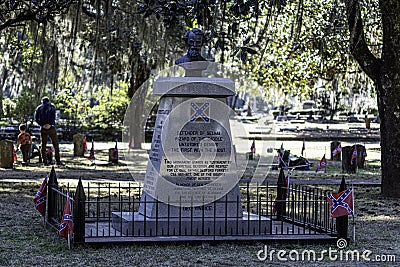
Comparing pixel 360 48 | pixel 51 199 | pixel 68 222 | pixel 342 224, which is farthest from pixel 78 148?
pixel 342 224

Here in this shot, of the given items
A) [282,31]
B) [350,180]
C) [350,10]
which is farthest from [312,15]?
[350,10]

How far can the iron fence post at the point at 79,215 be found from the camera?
9.26m

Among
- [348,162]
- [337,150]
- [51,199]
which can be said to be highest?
[337,150]

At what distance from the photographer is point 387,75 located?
1552 cm

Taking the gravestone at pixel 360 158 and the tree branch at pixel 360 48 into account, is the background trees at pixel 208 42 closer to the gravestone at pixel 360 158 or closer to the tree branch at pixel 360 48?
the tree branch at pixel 360 48

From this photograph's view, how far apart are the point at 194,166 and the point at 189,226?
0.81m

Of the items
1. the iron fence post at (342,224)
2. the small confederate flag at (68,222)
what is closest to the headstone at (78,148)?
the small confederate flag at (68,222)

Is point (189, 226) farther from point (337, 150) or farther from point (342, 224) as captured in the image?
point (337, 150)

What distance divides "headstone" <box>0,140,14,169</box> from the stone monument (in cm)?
1223

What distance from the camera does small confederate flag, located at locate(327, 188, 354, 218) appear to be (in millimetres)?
9852

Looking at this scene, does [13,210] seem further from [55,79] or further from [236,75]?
[236,75]

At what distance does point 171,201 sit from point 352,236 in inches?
101

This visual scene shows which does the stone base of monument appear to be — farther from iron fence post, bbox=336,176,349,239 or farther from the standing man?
the standing man

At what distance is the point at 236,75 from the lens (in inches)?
1743
